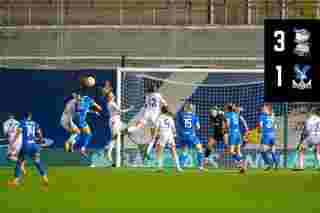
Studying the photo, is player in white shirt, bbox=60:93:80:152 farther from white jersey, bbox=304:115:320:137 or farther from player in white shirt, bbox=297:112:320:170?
white jersey, bbox=304:115:320:137

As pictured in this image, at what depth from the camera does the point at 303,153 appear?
97.3 feet

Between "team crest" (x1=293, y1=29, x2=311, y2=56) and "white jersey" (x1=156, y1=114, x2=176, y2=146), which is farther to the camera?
"white jersey" (x1=156, y1=114, x2=176, y2=146)

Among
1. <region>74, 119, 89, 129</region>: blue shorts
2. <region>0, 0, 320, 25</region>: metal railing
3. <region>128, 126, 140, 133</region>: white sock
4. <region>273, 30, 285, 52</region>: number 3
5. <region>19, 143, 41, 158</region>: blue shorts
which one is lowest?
<region>19, 143, 41, 158</region>: blue shorts

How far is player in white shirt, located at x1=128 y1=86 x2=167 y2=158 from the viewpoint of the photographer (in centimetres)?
2872

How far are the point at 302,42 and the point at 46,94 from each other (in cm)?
1472

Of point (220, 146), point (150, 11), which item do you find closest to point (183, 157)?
point (220, 146)

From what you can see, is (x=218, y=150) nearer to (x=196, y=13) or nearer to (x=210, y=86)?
(x=210, y=86)

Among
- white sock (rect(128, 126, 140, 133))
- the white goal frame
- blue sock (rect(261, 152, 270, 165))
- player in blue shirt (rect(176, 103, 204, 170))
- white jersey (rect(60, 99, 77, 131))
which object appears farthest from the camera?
white jersey (rect(60, 99, 77, 131))

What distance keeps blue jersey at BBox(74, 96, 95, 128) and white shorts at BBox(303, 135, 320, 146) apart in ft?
19.5

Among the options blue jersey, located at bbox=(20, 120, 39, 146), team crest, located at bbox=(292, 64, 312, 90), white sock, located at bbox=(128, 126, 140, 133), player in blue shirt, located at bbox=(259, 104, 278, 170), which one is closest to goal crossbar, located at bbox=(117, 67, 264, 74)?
player in blue shirt, located at bbox=(259, 104, 278, 170)

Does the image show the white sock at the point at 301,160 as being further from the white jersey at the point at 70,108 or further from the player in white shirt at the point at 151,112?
the white jersey at the point at 70,108

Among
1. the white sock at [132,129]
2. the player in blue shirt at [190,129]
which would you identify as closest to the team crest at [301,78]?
the player in blue shirt at [190,129]

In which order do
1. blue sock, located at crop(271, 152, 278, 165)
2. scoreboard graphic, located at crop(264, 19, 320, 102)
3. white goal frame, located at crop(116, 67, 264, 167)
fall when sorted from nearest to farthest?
scoreboard graphic, located at crop(264, 19, 320, 102), blue sock, located at crop(271, 152, 278, 165), white goal frame, located at crop(116, 67, 264, 167)

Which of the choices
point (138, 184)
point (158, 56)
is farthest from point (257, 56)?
point (138, 184)
